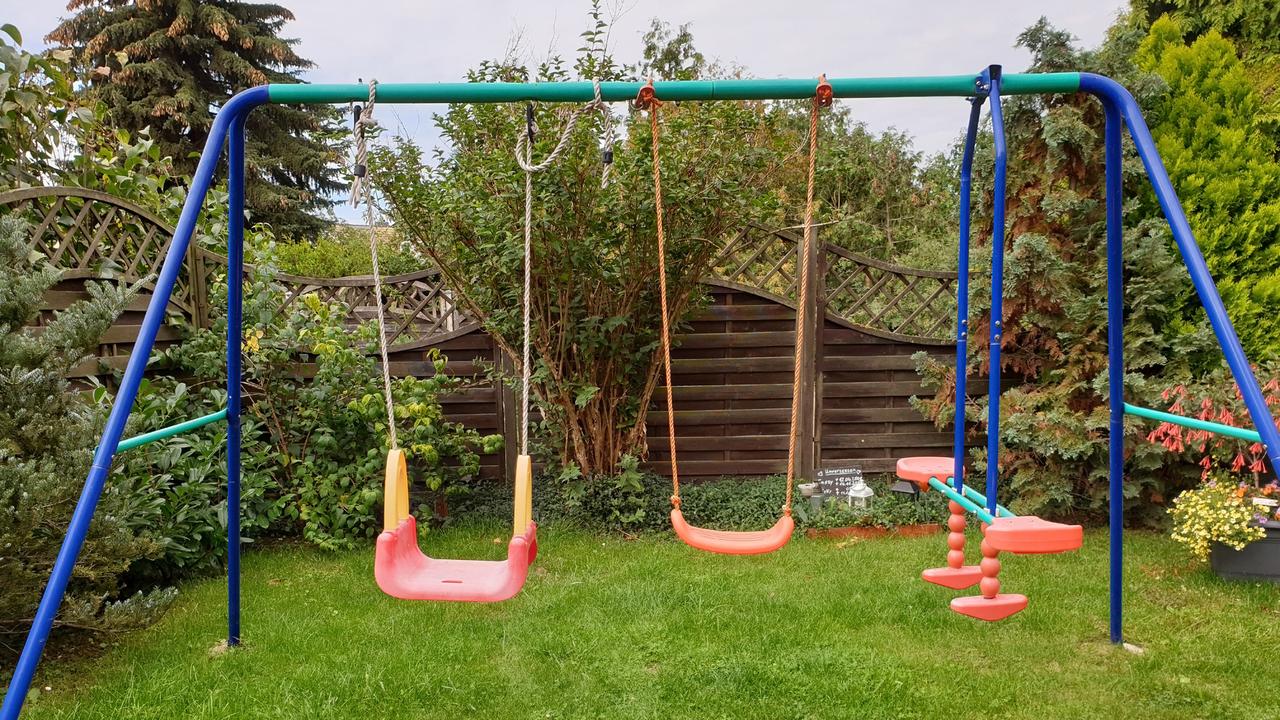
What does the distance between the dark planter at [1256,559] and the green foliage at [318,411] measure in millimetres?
3940

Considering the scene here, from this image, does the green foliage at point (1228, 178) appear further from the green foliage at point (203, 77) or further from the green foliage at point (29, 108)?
the green foliage at point (203, 77)

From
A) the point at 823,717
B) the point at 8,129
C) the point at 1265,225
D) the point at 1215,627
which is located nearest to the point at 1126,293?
the point at 1265,225

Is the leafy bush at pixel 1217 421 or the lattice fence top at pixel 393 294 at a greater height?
the lattice fence top at pixel 393 294

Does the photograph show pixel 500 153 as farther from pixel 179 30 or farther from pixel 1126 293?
pixel 179 30

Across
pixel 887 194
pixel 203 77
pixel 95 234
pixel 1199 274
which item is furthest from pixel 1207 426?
pixel 203 77

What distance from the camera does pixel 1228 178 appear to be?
4.52m

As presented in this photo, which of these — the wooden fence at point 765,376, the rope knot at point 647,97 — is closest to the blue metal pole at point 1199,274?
the rope knot at point 647,97

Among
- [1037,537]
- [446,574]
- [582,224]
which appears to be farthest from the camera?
[582,224]

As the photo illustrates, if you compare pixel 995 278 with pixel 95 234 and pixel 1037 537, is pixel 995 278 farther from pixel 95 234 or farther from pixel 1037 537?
pixel 95 234

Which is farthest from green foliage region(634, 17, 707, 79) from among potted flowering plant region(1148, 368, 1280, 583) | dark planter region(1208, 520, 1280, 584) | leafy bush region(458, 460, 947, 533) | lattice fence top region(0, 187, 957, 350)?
dark planter region(1208, 520, 1280, 584)

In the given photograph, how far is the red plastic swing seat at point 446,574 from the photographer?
225cm

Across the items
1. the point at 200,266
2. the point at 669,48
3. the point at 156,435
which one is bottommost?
the point at 156,435

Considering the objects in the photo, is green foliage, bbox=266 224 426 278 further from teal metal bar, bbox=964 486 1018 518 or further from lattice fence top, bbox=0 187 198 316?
teal metal bar, bbox=964 486 1018 518

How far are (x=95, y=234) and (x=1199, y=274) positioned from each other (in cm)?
455
